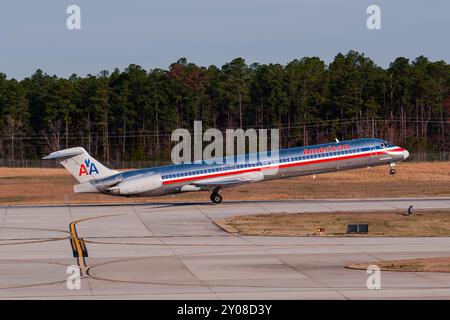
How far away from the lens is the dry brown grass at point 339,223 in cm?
4579

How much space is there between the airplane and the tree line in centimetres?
8686

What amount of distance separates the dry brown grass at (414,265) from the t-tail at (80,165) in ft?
104

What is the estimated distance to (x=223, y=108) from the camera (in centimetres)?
16800

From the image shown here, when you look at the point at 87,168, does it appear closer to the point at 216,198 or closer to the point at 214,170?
the point at 214,170

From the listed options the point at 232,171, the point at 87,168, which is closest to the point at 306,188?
the point at 232,171


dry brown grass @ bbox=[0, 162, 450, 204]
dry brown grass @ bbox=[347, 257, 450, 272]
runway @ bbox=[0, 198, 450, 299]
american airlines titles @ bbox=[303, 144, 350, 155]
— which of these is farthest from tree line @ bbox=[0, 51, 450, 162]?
dry brown grass @ bbox=[347, 257, 450, 272]

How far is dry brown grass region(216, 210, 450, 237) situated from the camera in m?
45.8

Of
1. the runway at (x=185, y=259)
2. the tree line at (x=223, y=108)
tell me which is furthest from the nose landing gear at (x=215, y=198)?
the tree line at (x=223, y=108)

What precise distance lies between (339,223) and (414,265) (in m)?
16.1

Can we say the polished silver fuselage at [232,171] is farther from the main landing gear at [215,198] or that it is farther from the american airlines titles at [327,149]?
the main landing gear at [215,198]

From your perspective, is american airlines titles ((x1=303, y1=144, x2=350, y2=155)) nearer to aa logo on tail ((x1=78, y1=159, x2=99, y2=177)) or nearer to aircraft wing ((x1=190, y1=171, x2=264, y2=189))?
aircraft wing ((x1=190, y1=171, x2=264, y2=189))

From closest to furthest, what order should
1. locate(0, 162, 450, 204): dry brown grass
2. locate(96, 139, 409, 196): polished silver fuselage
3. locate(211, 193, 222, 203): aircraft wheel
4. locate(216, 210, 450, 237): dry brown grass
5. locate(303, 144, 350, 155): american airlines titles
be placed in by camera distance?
locate(216, 210, 450, 237): dry brown grass, locate(96, 139, 409, 196): polished silver fuselage, locate(211, 193, 222, 203): aircraft wheel, locate(303, 144, 350, 155): american airlines titles, locate(0, 162, 450, 204): dry brown grass

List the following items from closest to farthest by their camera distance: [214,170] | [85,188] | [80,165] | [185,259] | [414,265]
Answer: [414,265] < [185,259] < [80,165] < [85,188] < [214,170]
